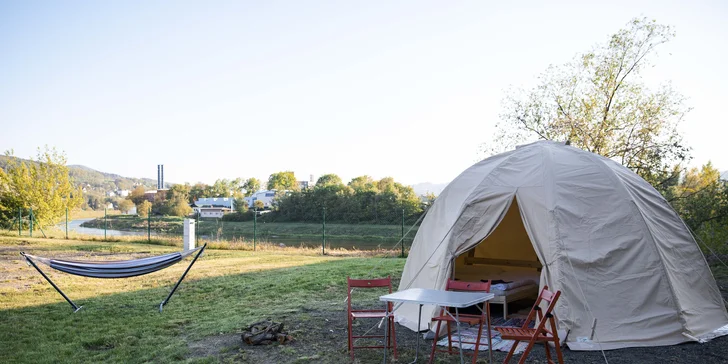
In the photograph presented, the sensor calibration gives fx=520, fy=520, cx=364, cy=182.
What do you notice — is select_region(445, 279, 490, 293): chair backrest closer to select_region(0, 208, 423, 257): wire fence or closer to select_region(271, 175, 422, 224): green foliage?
select_region(0, 208, 423, 257): wire fence

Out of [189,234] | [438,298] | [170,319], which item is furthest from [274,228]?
[438,298]

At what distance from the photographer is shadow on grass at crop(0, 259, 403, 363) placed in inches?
216

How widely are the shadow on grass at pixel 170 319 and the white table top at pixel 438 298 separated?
3.52 ft

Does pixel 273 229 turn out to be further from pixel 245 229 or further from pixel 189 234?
pixel 189 234

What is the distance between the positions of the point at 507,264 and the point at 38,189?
22.0 m

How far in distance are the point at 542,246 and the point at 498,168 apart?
1320 millimetres

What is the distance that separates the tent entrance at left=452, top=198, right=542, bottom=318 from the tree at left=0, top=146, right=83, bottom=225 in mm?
20482

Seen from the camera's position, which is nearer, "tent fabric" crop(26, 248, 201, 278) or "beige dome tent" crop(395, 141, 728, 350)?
"beige dome tent" crop(395, 141, 728, 350)

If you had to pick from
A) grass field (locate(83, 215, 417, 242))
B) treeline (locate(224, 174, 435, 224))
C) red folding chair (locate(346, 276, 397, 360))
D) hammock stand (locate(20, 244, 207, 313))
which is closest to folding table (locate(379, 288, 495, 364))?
red folding chair (locate(346, 276, 397, 360))

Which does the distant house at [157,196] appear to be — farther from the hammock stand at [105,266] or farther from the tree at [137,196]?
the hammock stand at [105,266]

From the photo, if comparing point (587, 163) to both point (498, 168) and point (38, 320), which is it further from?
point (38, 320)

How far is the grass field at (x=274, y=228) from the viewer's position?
28562 mm

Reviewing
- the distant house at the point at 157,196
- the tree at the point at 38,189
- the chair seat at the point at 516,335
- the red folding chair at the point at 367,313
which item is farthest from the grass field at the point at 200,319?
the distant house at the point at 157,196

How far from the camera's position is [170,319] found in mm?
7129
